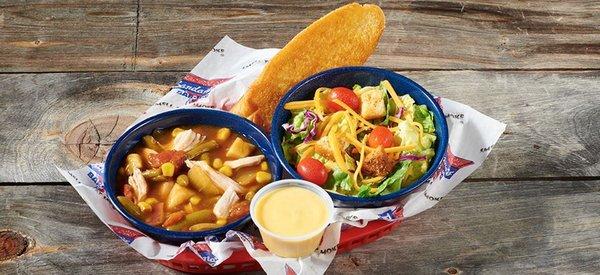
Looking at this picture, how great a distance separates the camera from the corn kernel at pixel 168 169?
235 cm

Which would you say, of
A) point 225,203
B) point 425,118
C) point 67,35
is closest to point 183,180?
point 225,203

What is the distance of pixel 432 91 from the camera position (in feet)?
9.75

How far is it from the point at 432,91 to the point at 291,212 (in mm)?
1034

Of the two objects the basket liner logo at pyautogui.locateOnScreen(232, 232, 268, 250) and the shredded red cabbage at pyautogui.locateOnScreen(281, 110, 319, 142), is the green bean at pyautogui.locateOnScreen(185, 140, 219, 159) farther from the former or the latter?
the basket liner logo at pyautogui.locateOnScreen(232, 232, 268, 250)

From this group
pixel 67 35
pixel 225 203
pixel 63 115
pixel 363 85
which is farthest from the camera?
pixel 67 35

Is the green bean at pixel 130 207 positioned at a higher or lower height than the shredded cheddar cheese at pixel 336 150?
lower

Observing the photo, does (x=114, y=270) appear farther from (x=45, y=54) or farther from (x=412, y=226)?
(x=45, y=54)

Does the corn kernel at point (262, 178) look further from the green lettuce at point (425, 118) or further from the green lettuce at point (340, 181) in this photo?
the green lettuce at point (425, 118)

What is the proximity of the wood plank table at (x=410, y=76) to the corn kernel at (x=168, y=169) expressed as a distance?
0.25 meters

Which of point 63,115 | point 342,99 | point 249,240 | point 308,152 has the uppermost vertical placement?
point 342,99

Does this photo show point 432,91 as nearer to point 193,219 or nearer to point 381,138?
point 381,138

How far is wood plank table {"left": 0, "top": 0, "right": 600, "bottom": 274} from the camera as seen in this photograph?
2.35 metres

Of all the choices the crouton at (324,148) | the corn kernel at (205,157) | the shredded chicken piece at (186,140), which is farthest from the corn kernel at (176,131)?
the crouton at (324,148)

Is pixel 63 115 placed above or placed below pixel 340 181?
below
